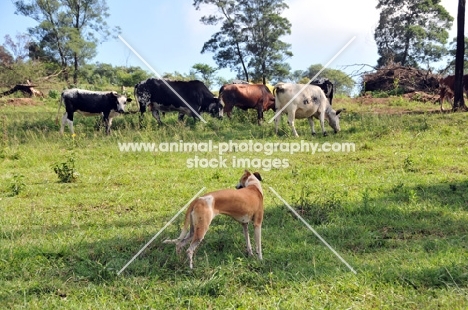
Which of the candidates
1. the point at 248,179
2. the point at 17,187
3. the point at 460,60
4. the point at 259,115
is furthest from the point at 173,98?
the point at 248,179

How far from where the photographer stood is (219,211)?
4.68 metres

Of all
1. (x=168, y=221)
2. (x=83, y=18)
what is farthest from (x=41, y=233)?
(x=83, y=18)

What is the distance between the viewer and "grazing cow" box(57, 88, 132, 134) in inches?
600

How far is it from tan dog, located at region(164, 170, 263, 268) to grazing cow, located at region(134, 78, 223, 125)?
1116 centimetres

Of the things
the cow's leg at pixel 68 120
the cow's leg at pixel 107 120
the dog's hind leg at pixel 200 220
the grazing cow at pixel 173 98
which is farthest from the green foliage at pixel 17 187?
the grazing cow at pixel 173 98

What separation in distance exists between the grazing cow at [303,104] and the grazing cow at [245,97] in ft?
8.52

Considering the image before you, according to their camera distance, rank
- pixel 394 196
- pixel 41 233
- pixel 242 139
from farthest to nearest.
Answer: pixel 242 139 < pixel 394 196 < pixel 41 233

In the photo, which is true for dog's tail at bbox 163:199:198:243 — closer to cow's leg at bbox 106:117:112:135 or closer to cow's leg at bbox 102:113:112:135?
cow's leg at bbox 106:117:112:135

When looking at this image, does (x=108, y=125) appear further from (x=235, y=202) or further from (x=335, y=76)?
(x=335, y=76)

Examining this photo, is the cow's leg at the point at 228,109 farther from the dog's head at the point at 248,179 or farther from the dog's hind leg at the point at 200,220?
the dog's hind leg at the point at 200,220

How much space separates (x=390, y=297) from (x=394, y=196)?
3.34 metres

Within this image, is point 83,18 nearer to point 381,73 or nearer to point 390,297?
point 381,73

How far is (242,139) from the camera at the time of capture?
1309 cm

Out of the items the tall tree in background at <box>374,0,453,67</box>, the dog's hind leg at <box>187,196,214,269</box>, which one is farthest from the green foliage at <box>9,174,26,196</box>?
the tall tree in background at <box>374,0,453,67</box>
